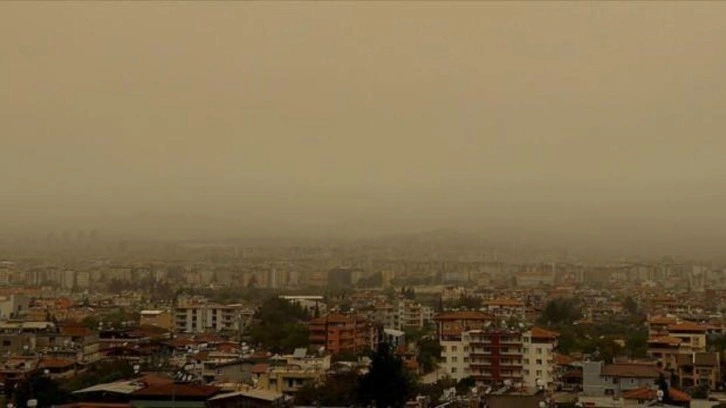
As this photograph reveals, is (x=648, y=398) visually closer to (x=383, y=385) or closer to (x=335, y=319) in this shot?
(x=383, y=385)

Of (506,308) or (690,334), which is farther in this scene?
(506,308)

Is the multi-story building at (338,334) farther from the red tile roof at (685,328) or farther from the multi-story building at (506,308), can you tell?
the multi-story building at (506,308)

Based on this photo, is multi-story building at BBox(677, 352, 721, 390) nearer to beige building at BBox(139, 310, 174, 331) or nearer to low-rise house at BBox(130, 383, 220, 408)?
low-rise house at BBox(130, 383, 220, 408)

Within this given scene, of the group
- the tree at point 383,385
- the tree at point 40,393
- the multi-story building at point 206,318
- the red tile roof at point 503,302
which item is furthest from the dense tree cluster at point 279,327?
the tree at point 383,385

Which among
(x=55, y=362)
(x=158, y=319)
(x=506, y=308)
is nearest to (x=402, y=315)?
(x=506, y=308)

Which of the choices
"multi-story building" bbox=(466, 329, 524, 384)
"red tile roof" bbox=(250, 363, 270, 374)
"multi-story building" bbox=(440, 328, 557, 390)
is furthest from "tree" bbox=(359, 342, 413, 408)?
"multi-story building" bbox=(466, 329, 524, 384)

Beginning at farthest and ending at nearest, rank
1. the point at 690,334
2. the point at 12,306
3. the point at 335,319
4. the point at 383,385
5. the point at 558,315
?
the point at 558,315
the point at 12,306
the point at 690,334
the point at 335,319
the point at 383,385

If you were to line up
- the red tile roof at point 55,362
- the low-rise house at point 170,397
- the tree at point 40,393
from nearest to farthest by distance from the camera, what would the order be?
the low-rise house at point 170,397, the tree at point 40,393, the red tile roof at point 55,362
